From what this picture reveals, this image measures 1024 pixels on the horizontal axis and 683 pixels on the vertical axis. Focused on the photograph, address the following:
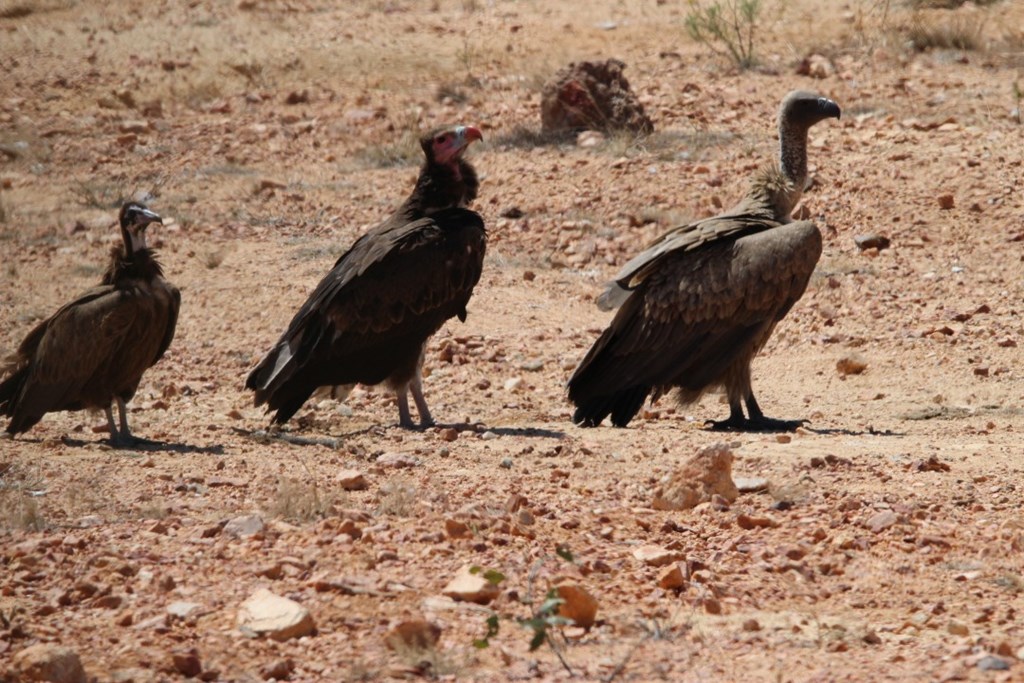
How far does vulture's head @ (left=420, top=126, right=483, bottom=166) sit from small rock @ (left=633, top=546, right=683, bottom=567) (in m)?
4.40

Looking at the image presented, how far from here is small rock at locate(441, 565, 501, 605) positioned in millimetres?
6070

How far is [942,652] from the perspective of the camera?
5.61 metres

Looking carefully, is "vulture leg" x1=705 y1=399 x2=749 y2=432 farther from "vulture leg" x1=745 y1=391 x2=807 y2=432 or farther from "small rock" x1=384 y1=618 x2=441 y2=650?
"small rock" x1=384 y1=618 x2=441 y2=650

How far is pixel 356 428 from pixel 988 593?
508cm

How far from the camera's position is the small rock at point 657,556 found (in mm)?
6555

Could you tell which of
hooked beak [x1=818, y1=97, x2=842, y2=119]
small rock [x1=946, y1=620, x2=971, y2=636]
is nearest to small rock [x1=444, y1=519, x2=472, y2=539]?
small rock [x1=946, y1=620, x2=971, y2=636]

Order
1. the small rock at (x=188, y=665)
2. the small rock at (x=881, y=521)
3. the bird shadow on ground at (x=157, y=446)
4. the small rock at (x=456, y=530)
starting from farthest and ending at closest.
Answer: the bird shadow on ground at (x=157, y=446) → the small rock at (x=881, y=521) → the small rock at (x=456, y=530) → the small rock at (x=188, y=665)

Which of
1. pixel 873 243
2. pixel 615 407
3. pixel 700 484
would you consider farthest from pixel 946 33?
pixel 700 484

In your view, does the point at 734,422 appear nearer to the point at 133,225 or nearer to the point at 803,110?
the point at 803,110

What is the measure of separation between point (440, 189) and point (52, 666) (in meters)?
5.64

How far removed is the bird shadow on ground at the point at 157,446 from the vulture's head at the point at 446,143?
7.85 feet

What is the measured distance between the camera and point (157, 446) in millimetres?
9445

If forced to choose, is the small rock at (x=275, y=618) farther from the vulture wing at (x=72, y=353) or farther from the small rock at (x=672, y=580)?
the vulture wing at (x=72, y=353)

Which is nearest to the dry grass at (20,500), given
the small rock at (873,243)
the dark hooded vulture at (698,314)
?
the dark hooded vulture at (698,314)
